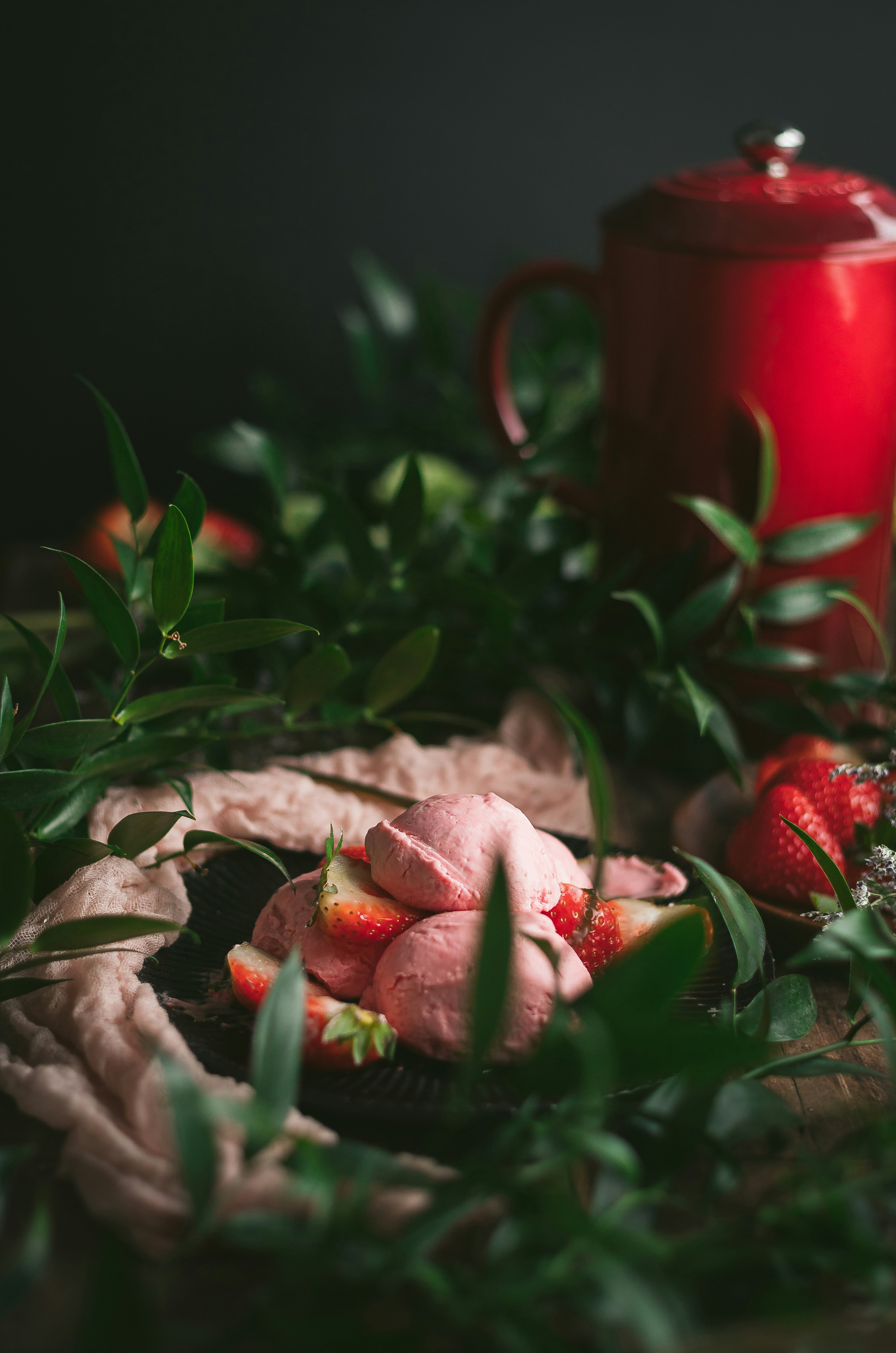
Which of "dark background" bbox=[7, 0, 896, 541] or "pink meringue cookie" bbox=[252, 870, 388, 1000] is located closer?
"pink meringue cookie" bbox=[252, 870, 388, 1000]

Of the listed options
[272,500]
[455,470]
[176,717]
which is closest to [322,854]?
[176,717]

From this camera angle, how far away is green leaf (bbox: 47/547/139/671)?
43 centimetres

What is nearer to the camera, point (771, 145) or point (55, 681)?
point (55, 681)

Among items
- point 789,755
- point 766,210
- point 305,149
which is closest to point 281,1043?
point 789,755

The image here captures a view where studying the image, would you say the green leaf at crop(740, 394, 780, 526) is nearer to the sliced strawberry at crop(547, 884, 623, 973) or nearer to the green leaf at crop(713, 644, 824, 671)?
the green leaf at crop(713, 644, 824, 671)

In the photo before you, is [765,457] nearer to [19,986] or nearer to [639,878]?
[639,878]

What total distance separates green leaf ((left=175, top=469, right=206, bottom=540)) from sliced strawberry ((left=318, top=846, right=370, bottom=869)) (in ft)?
0.47

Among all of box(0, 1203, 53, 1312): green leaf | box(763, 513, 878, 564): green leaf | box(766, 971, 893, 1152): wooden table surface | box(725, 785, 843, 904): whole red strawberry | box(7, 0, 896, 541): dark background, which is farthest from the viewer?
box(7, 0, 896, 541): dark background

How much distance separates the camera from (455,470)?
0.94m

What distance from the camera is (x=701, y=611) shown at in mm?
573

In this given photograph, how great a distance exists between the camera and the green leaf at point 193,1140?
0.28 meters

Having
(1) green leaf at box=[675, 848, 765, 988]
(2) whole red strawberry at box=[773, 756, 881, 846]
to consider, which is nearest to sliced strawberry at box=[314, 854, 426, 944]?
(1) green leaf at box=[675, 848, 765, 988]

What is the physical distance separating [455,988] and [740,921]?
0.11 m

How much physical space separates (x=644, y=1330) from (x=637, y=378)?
47 cm
